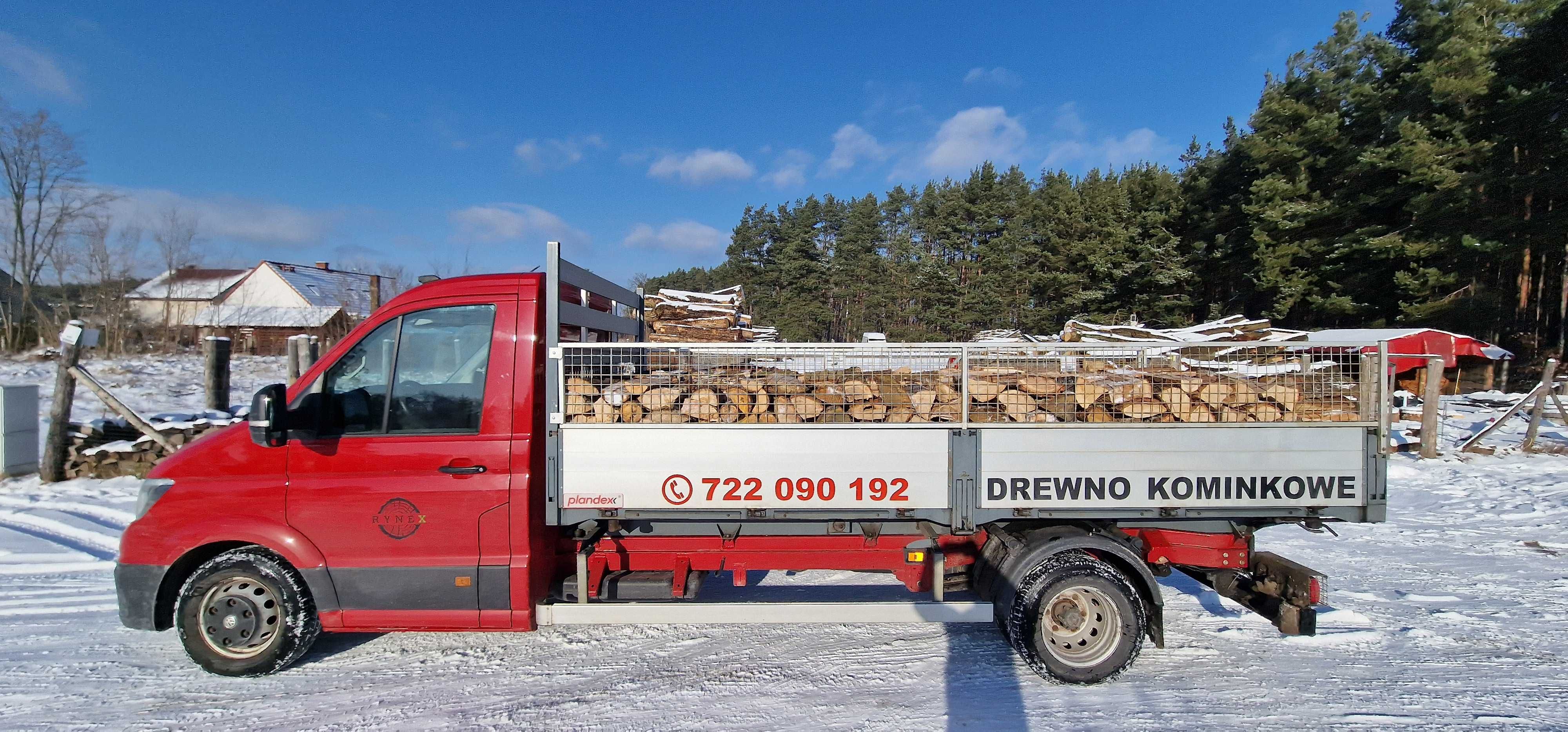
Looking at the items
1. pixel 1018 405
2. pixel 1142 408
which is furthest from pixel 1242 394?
pixel 1018 405

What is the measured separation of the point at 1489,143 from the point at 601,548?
3032cm

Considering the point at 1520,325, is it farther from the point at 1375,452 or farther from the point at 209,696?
the point at 209,696

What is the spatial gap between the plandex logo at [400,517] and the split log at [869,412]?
2590mm

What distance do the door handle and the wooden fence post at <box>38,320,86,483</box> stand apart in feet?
28.0

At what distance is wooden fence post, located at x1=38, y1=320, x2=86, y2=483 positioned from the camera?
9055 mm

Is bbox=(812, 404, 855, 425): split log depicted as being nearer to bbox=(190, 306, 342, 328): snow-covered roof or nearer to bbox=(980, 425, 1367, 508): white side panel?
bbox=(980, 425, 1367, 508): white side panel

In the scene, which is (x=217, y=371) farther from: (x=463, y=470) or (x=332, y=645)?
(x=463, y=470)

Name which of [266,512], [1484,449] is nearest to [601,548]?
[266,512]

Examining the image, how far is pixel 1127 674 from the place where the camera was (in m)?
4.48

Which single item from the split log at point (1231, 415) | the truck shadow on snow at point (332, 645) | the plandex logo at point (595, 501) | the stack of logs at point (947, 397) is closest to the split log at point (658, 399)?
the stack of logs at point (947, 397)

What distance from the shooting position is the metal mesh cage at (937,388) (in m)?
4.15

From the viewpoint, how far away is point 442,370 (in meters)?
4.30

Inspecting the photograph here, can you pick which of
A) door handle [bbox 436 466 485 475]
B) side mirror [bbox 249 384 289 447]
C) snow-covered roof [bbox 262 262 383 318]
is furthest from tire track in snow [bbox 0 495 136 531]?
snow-covered roof [bbox 262 262 383 318]

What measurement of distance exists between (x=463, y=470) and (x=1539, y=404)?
1526 centimetres
